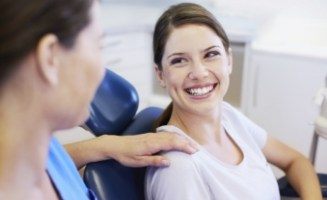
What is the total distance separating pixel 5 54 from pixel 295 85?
6.20 feet

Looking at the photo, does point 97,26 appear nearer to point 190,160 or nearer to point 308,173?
point 190,160

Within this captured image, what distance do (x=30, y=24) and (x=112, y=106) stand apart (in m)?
0.65

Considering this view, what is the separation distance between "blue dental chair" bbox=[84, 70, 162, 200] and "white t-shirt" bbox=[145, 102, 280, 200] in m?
0.06

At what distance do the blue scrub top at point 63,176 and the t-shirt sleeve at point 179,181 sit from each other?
0.18 m

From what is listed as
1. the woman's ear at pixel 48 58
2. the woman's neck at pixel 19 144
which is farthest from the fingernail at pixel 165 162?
the woman's ear at pixel 48 58

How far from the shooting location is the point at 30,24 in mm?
546

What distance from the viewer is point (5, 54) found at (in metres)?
0.56

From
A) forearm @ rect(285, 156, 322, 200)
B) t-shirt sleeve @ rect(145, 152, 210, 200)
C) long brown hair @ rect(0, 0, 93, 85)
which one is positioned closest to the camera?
long brown hair @ rect(0, 0, 93, 85)

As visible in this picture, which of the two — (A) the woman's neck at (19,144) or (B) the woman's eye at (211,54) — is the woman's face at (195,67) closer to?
(B) the woman's eye at (211,54)

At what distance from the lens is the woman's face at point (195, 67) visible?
111 centimetres

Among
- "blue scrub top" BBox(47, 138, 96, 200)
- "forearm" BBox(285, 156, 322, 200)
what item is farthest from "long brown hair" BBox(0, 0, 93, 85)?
"forearm" BBox(285, 156, 322, 200)

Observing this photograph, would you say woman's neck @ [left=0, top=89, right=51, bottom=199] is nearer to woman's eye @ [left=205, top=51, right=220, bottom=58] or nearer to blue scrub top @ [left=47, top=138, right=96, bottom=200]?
blue scrub top @ [left=47, top=138, right=96, bottom=200]

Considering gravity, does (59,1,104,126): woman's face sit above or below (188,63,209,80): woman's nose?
above

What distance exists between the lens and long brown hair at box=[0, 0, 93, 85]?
54 cm
